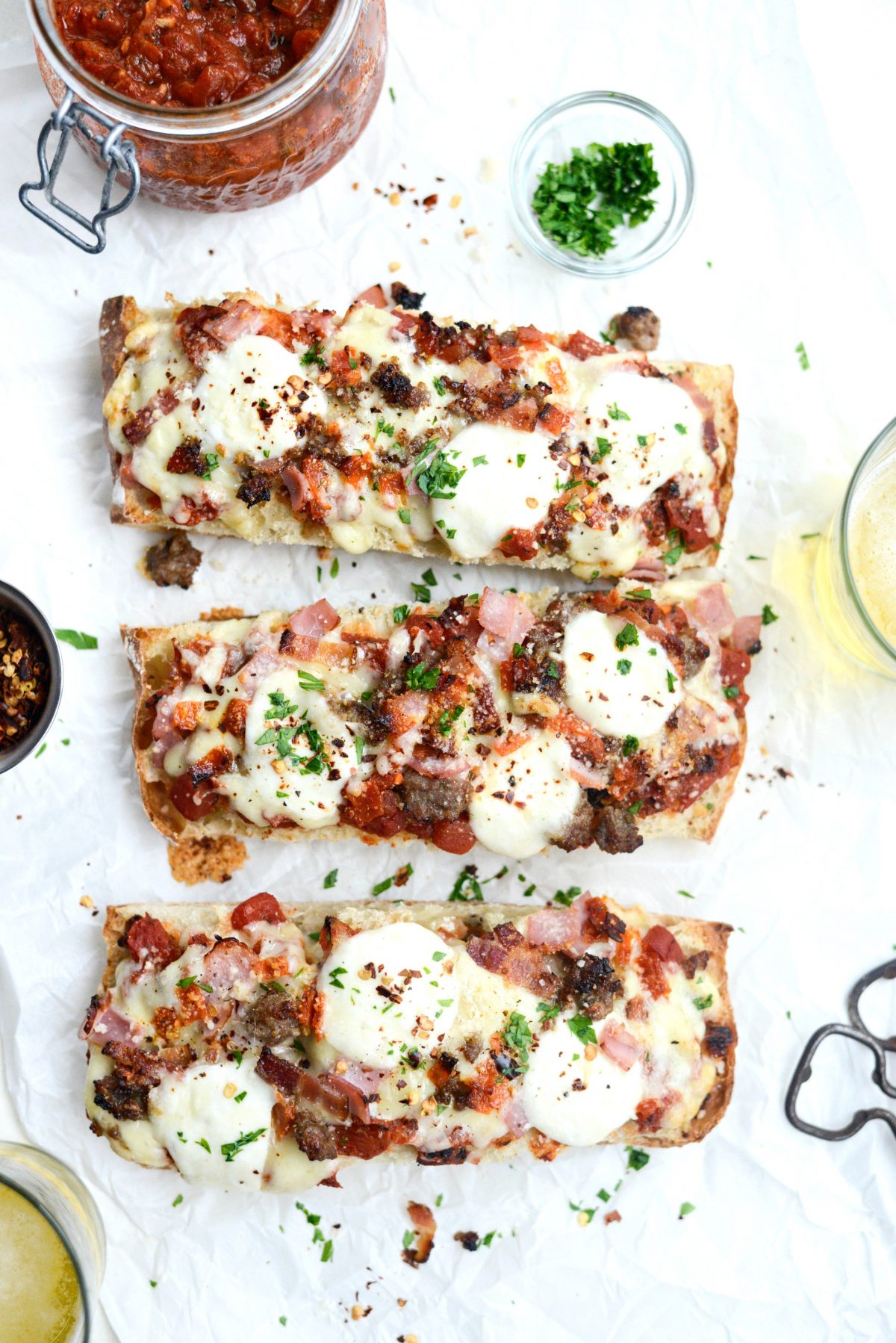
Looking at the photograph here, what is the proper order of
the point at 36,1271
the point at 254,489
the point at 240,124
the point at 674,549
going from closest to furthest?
the point at 240,124 < the point at 36,1271 < the point at 254,489 < the point at 674,549

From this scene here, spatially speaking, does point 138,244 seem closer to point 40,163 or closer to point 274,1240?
point 40,163

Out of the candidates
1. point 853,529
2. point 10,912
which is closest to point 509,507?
point 853,529

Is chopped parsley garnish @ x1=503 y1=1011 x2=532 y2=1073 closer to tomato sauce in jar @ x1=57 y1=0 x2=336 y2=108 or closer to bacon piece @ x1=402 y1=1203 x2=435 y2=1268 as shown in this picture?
bacon piece @ x1=402 y1=1203 x2=435 y2=1268

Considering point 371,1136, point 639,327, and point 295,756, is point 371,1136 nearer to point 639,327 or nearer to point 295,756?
point 295,756

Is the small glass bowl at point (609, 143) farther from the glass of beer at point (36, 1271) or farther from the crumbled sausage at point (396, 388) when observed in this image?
the glass of beer at point (36, 1271)

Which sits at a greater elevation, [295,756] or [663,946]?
[295,756]

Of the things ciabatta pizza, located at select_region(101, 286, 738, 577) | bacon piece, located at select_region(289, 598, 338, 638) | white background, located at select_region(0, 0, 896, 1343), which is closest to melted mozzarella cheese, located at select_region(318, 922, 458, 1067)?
white background, located at select_region(0, 0, 896, 1343)

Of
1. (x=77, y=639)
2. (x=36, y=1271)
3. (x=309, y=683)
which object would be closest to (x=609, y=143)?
(x=309, y=683)
